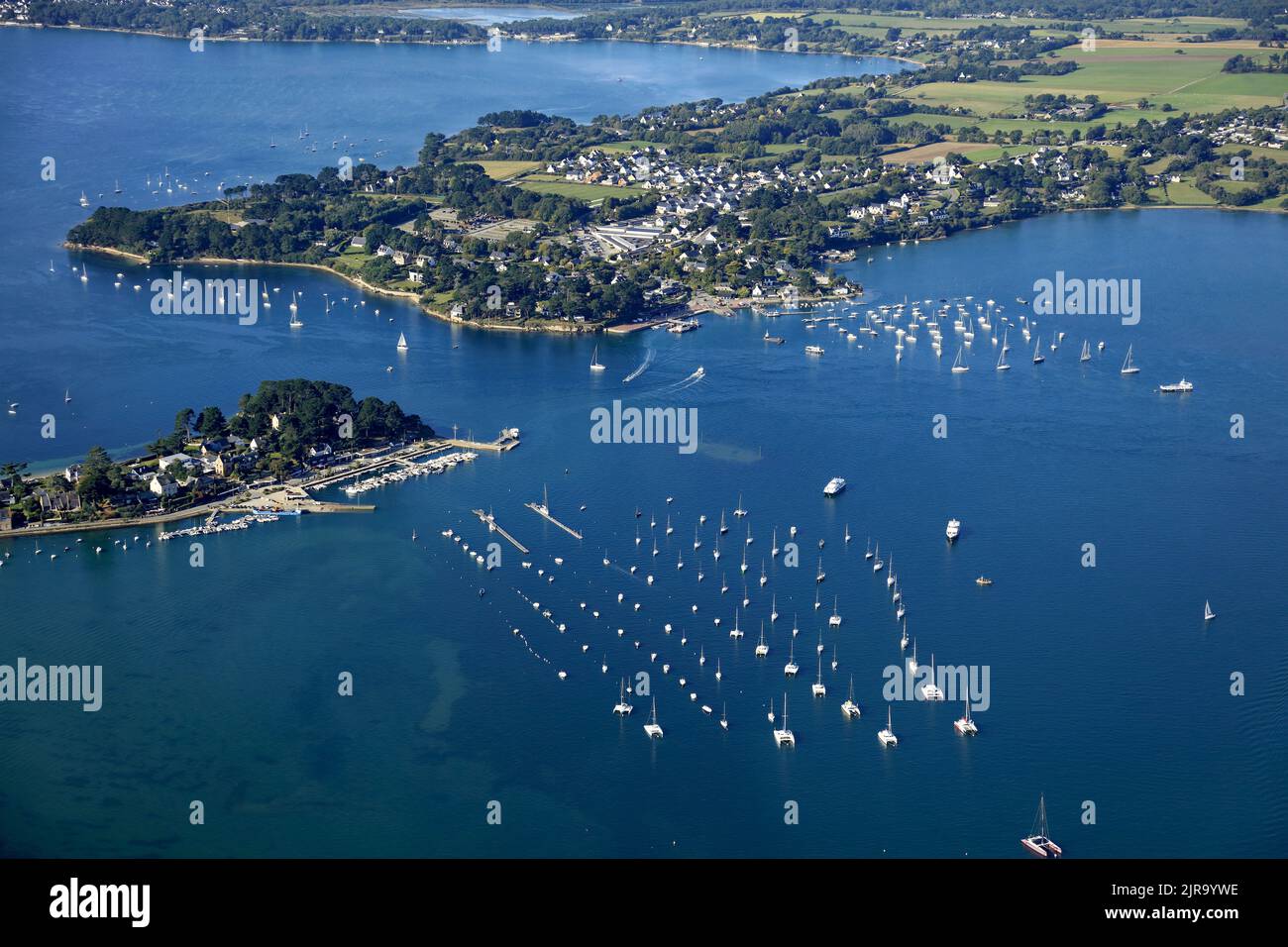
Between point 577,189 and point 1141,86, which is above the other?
point 1141,86

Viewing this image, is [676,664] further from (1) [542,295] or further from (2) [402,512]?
(1) [542,295]

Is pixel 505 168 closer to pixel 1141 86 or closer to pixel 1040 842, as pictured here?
pixel 1141 86

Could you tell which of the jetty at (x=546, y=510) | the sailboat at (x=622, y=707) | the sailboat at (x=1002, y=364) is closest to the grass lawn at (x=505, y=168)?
the sailboat at (x=1002, y=364)

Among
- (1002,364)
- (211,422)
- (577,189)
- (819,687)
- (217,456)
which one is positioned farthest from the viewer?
(577,189)

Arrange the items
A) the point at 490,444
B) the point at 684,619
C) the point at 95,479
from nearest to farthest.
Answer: the point at 684,619, the point at 95,479, the point at 490,444

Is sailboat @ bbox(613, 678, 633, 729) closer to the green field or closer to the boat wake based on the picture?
the boat wake

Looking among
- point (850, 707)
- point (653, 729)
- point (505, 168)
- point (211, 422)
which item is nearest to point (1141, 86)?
point (505, 168)

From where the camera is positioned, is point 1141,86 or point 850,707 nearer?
point 850,707

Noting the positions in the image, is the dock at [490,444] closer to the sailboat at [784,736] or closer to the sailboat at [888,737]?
the sailboat at [784,736]
